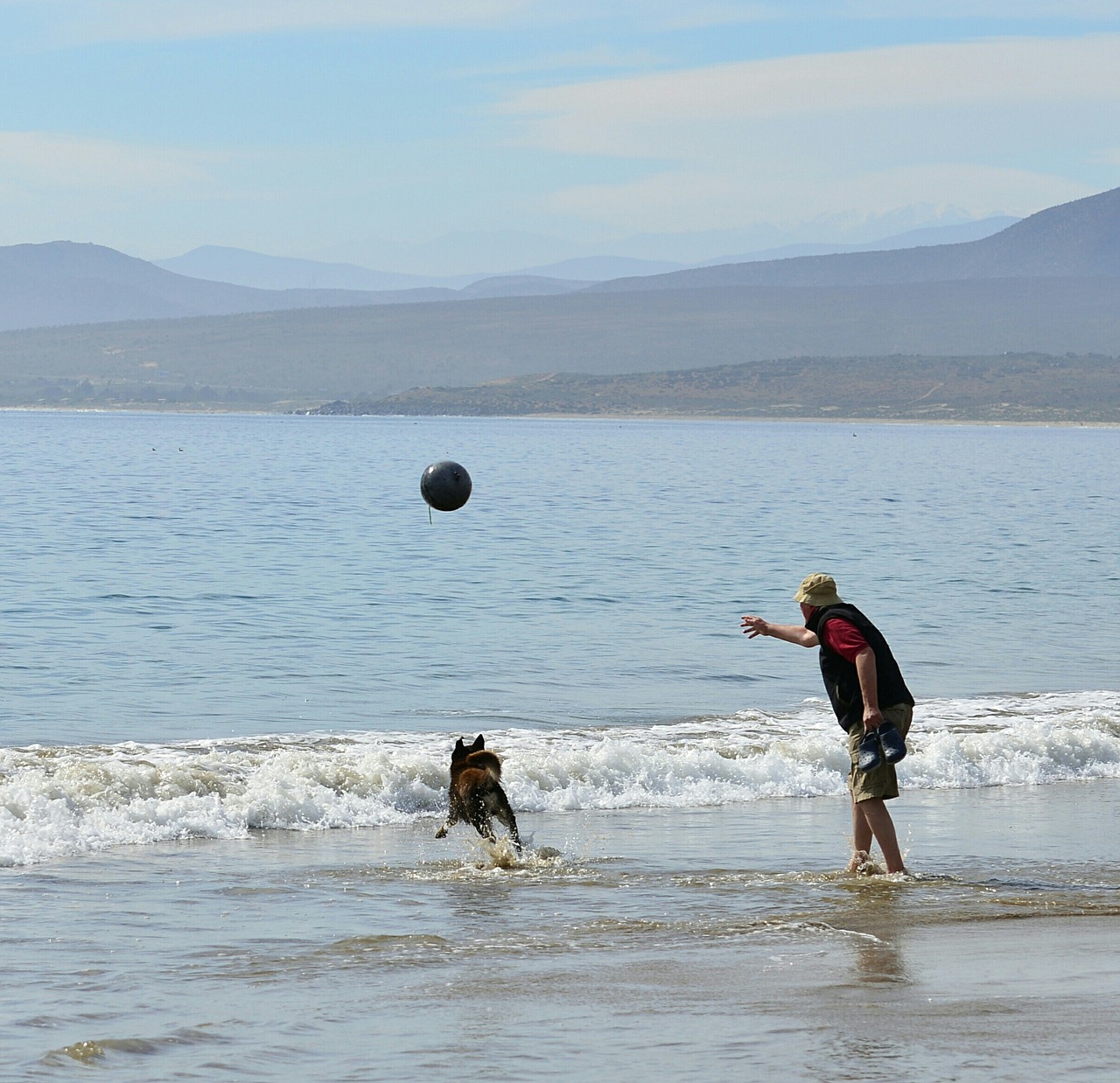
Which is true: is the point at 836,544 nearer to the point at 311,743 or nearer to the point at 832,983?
the point at 311,743

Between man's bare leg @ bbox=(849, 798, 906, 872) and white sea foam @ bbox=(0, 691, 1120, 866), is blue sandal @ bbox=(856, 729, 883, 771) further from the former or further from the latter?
white sea foam @ bbox=(0, 691, 1120, 866)

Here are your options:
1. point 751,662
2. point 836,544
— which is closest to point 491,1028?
point 751,662

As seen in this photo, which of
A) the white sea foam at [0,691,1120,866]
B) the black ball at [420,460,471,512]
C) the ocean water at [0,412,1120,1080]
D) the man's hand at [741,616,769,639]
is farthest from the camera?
the black ball at [420,460,471,512]

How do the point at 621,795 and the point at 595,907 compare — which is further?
the point at 621,795

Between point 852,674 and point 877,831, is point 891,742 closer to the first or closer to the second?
point 852,674

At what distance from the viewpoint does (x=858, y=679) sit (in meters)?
8.89

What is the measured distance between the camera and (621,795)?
40.2 feet

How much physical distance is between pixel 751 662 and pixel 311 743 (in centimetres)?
676

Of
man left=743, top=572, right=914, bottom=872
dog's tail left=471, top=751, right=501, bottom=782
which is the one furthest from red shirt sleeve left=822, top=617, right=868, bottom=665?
dog's tail left=471, top=751, right=501, bottom=782

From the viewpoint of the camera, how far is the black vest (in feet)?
29.2

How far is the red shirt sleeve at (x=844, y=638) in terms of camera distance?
884cm

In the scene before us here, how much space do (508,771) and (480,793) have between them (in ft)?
9.81

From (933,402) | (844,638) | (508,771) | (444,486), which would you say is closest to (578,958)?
(844,638)

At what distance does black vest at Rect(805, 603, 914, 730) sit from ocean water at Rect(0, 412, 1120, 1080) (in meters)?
0.93
